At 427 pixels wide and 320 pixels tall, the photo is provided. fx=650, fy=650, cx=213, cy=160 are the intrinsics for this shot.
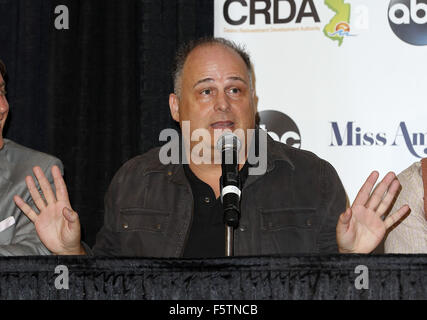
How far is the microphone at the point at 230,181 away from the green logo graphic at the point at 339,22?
1.25 m

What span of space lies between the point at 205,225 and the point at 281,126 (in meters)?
0.79

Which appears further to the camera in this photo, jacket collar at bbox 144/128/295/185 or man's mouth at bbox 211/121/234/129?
jacket collar at bbox 144/128/295/185

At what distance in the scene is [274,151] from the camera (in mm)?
2332

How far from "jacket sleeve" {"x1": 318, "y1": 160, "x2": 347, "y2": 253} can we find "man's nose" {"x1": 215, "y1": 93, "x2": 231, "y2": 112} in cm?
42

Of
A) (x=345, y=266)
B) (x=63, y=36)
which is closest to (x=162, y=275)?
(x=345, y=266)

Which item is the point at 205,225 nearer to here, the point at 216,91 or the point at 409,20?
the point at 216,91

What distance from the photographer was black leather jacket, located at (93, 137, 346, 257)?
7.11 feet

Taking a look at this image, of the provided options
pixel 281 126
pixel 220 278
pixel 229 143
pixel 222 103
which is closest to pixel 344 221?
pixel 229 143

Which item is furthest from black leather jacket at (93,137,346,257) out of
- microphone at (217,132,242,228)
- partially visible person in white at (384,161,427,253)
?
microphone at (217,132,242,228)

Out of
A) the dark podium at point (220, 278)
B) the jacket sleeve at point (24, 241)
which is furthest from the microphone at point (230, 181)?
the jacket sleeve at point (24, 241)

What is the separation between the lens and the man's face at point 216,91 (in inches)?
85.1

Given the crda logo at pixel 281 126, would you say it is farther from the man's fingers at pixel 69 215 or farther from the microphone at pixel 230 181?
the man's fingers at pixel 69 215

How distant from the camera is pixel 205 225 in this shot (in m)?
2.17

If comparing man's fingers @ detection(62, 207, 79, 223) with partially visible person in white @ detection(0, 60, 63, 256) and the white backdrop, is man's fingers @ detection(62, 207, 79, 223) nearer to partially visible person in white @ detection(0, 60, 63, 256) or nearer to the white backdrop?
partially visible person in white @ detection(0, 60, 63, 256)
